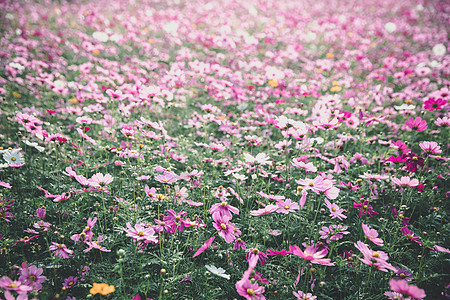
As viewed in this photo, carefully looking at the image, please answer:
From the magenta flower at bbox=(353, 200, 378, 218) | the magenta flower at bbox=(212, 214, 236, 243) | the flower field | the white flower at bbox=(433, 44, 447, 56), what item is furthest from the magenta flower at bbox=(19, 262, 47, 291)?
the white flower at bbox=(433, 44, 447, 56)

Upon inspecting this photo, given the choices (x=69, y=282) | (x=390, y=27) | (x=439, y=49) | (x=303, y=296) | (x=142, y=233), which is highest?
(x=390, y=27)

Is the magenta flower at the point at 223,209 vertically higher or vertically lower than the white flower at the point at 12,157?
higher

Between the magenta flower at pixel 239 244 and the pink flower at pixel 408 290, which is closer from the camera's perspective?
the pink flower at pixel 408 290

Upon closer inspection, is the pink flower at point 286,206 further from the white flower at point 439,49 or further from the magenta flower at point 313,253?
the white flower at point 439,49

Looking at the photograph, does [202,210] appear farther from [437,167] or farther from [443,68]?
[443,68]

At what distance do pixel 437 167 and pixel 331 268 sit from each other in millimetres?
1244

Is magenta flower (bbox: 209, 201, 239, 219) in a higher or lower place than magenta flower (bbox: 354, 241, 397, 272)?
lower

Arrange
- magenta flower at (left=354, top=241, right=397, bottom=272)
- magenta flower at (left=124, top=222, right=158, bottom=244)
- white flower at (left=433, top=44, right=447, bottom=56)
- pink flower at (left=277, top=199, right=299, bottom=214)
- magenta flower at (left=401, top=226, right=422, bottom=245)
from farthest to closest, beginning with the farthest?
white flower at (left=433, top=44, right=447, bottom=56)
magenta flower at (left=401, top=226, right=422, bottom=245)
pink flower at (left=277, top=199, right=299, bottom=214)
magenta flower at (left=124, top=222, right=158, bottom=244)
magenta flower at (left=354, top=241, right=397, bottom=272)

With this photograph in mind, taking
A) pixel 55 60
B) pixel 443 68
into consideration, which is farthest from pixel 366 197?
pixel 55 60

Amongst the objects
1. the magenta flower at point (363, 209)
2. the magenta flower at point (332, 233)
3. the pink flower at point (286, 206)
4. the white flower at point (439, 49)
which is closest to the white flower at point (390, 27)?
the white flower at point (439, 49)

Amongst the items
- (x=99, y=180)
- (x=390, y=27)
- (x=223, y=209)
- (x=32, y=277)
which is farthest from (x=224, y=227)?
(x=390, y=27)

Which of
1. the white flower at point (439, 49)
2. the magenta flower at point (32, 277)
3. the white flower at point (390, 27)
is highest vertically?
the white flower at point (390, 27)

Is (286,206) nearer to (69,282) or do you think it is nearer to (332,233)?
(332,233)

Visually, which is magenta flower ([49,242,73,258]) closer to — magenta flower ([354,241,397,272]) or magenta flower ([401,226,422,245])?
magenta flower ([354,241,397,272])
